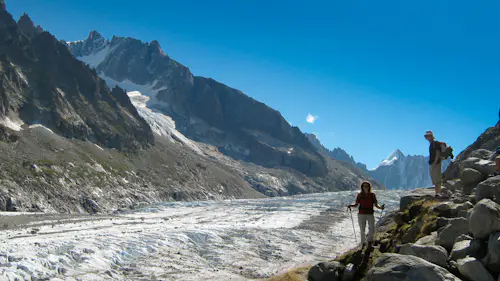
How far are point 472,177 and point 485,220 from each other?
9.24 metres

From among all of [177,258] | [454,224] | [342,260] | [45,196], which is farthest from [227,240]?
[45,196]

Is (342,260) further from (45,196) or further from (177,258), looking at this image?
(45,196)

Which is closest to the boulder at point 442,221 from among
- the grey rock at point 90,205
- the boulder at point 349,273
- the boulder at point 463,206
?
the boulder at point 463,206

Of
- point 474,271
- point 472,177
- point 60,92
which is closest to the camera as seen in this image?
point 474,271

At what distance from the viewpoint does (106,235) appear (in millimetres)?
39750

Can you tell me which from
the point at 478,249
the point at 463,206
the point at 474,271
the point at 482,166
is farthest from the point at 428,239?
the point at 482,166

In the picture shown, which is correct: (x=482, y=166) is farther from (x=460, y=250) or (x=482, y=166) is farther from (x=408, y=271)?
(x=408, y=271)

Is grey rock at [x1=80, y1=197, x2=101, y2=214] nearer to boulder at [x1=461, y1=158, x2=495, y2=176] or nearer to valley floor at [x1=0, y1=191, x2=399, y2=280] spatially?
valley floor at [x1=0, y1=191, x2=399, y2=280]

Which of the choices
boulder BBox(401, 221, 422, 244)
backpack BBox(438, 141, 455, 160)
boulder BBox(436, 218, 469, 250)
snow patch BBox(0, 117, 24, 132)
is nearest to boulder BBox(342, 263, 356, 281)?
boulder BBox(401, 221, 422, 244)

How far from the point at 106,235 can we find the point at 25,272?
15.9 meters

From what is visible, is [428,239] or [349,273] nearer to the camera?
[428,239]

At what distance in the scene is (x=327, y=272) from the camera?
17.7 metres

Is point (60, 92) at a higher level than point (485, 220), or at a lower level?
higher

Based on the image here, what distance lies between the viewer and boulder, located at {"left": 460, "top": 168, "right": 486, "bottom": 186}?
67.1ft
